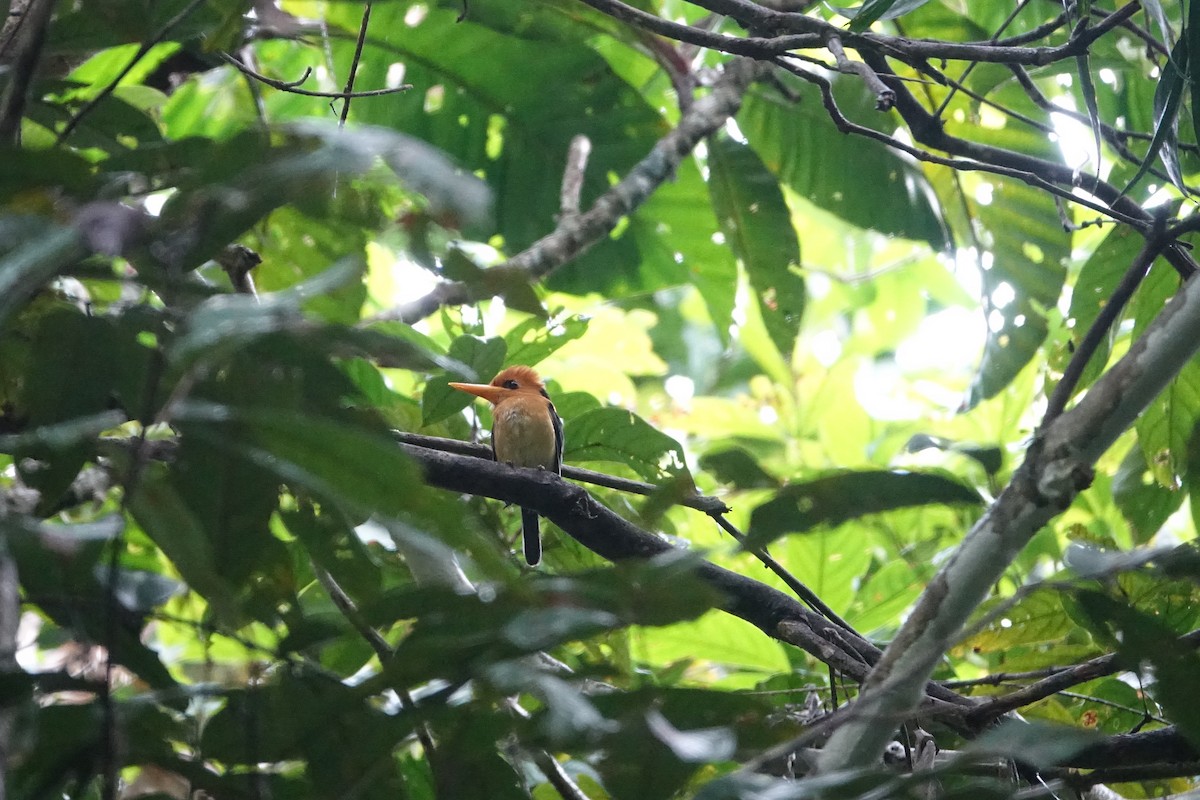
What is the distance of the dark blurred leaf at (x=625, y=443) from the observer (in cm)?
296

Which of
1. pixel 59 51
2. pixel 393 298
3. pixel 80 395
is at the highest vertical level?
pixel 59 51

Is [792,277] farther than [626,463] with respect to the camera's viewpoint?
Yes

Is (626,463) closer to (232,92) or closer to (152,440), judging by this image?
(152,440)

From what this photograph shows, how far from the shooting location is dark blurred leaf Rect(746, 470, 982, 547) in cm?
124

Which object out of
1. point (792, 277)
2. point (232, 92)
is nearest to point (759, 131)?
point (792, 277)

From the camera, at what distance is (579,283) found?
530 cm

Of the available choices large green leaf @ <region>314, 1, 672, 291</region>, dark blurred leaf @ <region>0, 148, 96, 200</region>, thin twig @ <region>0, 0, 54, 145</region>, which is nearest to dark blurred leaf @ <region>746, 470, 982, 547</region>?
dark blurred leaf @ <region>0, 148, 96, 200</region>

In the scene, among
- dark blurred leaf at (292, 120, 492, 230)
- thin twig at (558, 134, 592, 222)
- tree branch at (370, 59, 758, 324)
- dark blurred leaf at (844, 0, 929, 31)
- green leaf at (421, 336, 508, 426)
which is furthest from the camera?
thin twig at (558, 134, 592, 222)

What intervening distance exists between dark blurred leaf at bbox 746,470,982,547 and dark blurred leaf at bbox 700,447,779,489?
0.09 m

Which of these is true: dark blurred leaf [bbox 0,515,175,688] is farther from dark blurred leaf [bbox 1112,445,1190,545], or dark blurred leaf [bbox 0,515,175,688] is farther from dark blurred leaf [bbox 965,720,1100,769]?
dark blurred leaf [bbox 1112,445,1190,545]

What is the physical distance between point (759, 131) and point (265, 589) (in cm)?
439

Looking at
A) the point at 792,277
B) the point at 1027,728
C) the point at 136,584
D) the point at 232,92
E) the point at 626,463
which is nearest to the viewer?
the point at 1027,728

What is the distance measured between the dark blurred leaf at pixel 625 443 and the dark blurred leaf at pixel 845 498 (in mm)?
1629

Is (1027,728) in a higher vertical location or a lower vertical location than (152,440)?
higher
